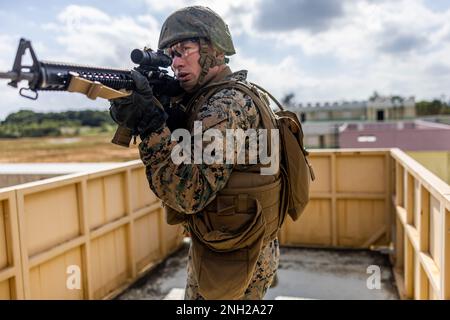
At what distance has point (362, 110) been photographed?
37.6 metres

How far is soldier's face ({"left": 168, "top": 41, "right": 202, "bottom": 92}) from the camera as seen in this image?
78.4 inches

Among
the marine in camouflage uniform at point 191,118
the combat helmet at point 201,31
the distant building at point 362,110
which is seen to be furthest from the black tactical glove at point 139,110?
Result: the distant building at point 362,110

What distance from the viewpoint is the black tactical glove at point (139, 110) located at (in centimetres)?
171

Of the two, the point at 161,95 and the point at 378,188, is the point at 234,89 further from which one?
the point at 378,188

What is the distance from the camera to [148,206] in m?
5.19

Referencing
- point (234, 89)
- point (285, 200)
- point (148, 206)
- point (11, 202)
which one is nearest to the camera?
→ point (234, 89)

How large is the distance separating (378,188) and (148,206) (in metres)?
2.91

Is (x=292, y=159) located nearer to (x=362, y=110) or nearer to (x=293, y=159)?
(x=293, y=159)

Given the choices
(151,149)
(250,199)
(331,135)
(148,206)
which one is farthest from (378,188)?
(331,135)

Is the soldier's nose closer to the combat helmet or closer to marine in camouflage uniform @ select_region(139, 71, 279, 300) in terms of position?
the combat helmet

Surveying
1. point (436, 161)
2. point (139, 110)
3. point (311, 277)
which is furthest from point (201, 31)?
point (436, 161)

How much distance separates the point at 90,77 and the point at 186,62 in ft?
1.74

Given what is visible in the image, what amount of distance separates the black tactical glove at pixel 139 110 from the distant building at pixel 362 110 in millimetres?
35262

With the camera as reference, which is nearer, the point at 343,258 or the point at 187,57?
the point at 187,57
